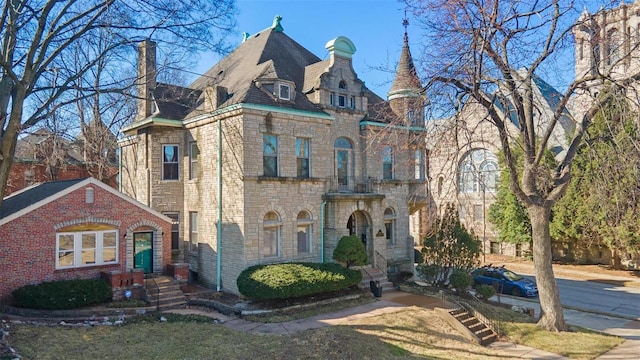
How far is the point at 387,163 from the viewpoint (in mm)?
23391

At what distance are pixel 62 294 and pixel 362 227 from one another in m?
13.5

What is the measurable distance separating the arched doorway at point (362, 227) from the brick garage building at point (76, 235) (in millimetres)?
9131

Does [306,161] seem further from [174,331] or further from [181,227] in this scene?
[174,331]

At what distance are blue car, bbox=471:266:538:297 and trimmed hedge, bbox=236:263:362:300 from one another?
8.99 meters

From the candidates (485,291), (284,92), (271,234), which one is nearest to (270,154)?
(284,92)

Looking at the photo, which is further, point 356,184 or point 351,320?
point 356,184

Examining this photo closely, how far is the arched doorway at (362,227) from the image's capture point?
21.8 m

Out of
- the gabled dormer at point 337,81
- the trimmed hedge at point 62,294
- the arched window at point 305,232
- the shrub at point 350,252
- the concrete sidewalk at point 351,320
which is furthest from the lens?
the gabled dormer at point 337,81

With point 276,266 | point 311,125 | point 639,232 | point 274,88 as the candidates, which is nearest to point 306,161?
point 311,125

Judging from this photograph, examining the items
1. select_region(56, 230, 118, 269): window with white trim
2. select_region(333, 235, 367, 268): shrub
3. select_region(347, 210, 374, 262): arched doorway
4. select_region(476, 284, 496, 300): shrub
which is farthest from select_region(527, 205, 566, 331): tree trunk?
select_region(56, 230, 118, 269): window with white trim

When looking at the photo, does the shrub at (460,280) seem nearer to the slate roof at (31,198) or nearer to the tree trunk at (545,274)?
the tree trunk at (545,274)

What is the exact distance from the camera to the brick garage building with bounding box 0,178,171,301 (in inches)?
599

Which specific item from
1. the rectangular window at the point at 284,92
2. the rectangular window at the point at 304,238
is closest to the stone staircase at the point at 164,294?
the rectangular window at the point at 304,238

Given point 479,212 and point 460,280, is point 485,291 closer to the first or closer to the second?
point 460,280
